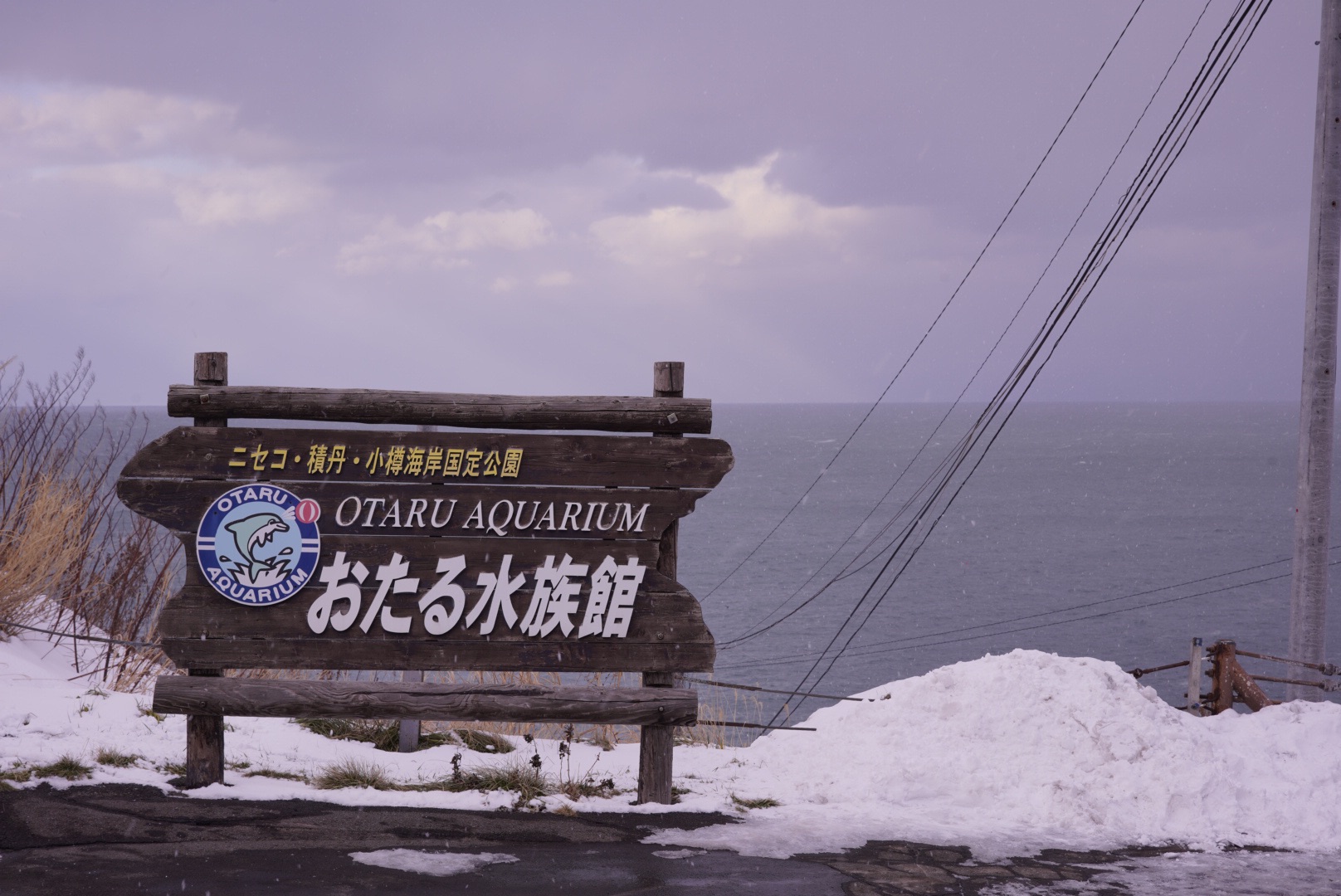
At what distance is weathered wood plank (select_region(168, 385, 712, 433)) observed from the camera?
278 inches

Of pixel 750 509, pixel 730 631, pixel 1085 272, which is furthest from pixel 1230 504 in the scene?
pixel 1085 272

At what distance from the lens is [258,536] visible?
7113mm

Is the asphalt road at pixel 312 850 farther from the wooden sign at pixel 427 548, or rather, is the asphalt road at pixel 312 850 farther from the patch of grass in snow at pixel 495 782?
the wooden sign at pixel 427 548

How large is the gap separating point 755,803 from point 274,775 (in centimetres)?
336

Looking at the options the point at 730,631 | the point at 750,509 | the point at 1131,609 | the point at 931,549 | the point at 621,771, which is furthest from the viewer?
the point at 750,509

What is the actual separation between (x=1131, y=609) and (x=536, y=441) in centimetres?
7010

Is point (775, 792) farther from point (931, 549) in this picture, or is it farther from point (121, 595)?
point (931, 549)

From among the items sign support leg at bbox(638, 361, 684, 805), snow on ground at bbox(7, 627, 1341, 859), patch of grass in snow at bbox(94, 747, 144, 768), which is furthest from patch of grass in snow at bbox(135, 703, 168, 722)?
sign support leg at bbox(638, 361, 684, 805)

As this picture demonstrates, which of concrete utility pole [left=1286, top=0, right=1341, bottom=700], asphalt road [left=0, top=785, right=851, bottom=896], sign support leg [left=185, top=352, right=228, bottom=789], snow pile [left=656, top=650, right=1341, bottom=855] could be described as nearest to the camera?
asphalt road [left=0, top=785, right=851, bottom=896]

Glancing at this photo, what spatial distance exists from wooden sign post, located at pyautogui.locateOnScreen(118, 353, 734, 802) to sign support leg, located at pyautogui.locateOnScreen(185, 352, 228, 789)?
12 millimetres

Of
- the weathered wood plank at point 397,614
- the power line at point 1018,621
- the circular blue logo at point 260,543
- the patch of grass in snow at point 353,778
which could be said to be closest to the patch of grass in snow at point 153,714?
the weathered wood plank at point 397,614

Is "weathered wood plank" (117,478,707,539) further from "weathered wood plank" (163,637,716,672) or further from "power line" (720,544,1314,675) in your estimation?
"power line" (720,544,1314,675)

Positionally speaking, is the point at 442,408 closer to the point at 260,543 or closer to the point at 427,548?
the point at 427,548

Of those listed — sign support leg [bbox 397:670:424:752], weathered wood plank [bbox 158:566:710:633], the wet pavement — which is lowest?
the wet pavement
